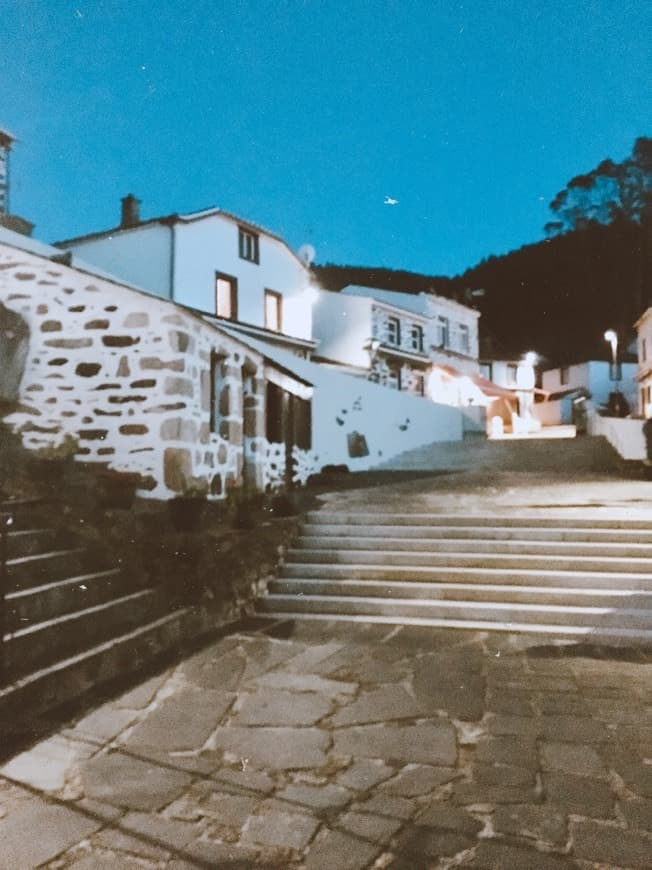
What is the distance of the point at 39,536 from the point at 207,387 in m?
2.60

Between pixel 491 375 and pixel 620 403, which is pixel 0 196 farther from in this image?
pixel 620 403

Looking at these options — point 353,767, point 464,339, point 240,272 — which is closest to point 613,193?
point 464,339

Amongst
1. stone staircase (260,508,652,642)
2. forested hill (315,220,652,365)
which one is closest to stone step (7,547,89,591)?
stone staircase (260,508,652,642)

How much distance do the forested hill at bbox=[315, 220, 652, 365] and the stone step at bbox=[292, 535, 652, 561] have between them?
41.3 metres

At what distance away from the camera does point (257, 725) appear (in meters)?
3.87

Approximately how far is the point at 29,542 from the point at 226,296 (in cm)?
1743

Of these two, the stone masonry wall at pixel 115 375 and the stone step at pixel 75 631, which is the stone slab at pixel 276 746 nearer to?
the stone step at pixel 75 631

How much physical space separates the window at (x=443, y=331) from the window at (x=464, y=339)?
1478 millimetres

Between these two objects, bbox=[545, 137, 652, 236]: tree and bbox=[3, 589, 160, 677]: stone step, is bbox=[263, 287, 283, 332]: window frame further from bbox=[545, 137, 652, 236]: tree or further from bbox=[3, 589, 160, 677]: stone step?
bbox=[545, 137, 652, 236]: tree

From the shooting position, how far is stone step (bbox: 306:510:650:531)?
297 inches

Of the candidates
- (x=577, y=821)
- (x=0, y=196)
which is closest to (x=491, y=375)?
(x=0, y=196)

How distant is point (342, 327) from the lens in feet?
92.2

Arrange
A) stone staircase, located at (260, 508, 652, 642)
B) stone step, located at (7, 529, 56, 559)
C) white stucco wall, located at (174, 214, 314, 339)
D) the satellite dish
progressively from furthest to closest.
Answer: the satellite dish, white stucco wall, located at (174, 214, 314, 339), stone staircase, located at (260, 508, 652, 642), stone step, located at (7, 529, 56, 559)

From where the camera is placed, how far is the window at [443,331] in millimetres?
33344
